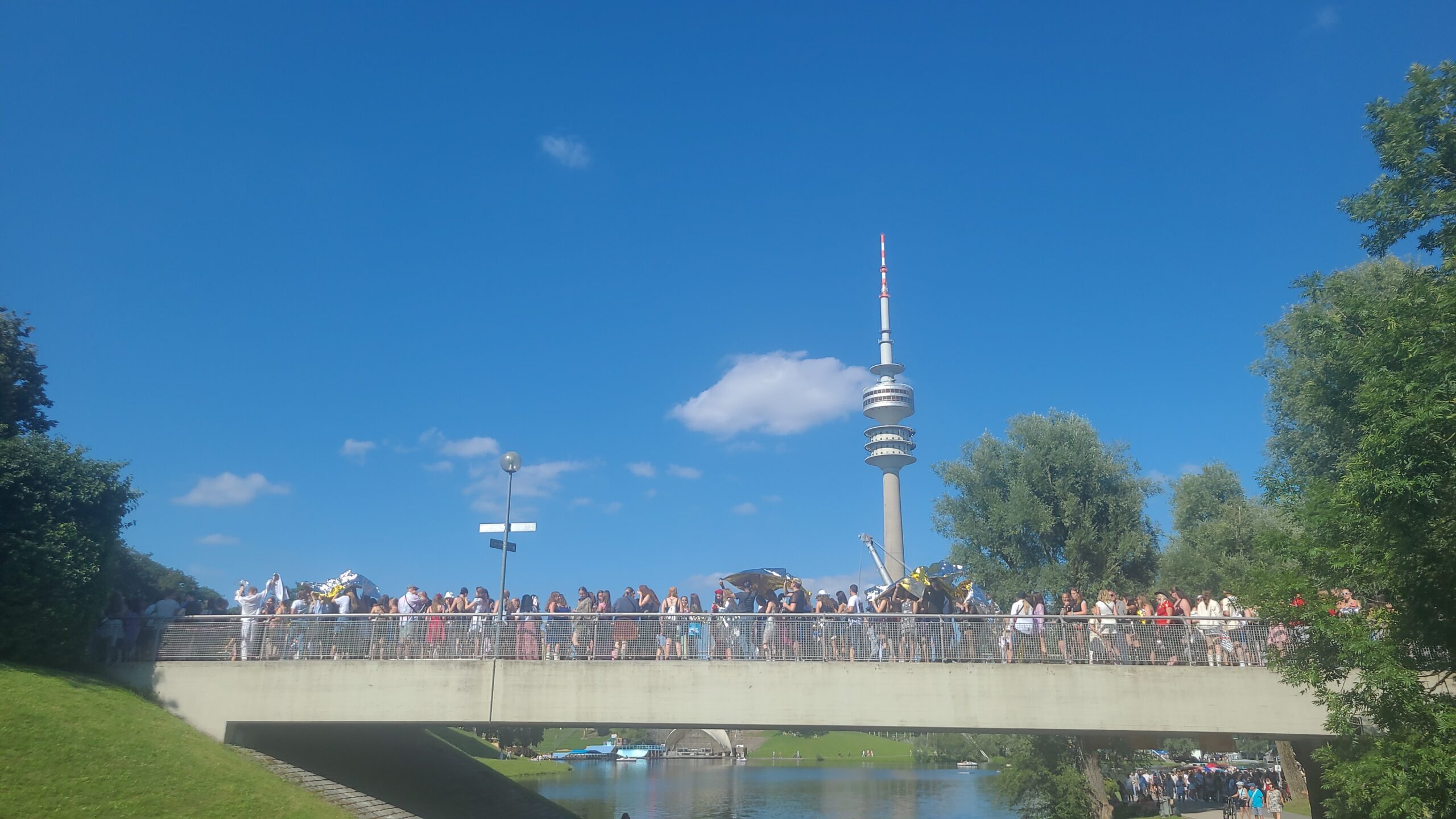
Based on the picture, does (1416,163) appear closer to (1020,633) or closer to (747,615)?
(1020,633)

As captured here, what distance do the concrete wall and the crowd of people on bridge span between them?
0.30 metres

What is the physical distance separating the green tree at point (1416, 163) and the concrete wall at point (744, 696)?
9.22 metres

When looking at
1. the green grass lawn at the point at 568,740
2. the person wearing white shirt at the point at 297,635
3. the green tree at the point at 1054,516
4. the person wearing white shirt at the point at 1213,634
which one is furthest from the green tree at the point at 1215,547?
the green grass lawn at the point at 568,740

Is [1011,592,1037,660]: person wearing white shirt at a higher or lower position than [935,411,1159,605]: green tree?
lower

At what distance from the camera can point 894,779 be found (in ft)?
252

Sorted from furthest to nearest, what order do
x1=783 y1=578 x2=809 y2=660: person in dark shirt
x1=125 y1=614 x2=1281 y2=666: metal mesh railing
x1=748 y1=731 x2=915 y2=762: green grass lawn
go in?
x1=748 y1=731 x2=915 y2=762: green grass lawn
x1=783 y1=578 x2=809 y2=660: person in dark shirt
x1=125 y1=614 x2=1281 y2=666: metal mesh railing

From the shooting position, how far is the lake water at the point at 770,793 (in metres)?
44.9

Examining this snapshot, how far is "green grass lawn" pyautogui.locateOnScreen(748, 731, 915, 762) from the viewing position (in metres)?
126

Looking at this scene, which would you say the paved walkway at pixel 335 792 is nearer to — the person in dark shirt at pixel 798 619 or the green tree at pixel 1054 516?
the person in dark shirt at pixel 798 619

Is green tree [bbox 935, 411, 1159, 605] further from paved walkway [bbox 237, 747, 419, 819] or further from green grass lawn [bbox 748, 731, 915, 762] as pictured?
green grass lawn [bbox 748, 731, 915, 762]

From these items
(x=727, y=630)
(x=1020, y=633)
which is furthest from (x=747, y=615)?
(x=1020, y=633)

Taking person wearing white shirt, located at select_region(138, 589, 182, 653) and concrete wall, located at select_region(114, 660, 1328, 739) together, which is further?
person wearing white shirt, located at select_region(138, 589, 182, 653)

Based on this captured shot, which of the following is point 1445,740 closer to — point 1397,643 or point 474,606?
point 1397,643

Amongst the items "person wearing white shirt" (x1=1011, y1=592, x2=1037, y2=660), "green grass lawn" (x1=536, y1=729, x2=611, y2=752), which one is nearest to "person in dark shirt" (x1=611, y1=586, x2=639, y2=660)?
"person wearing white shirt" (x1=1011, y1=592, x2=1037, y2=660)
